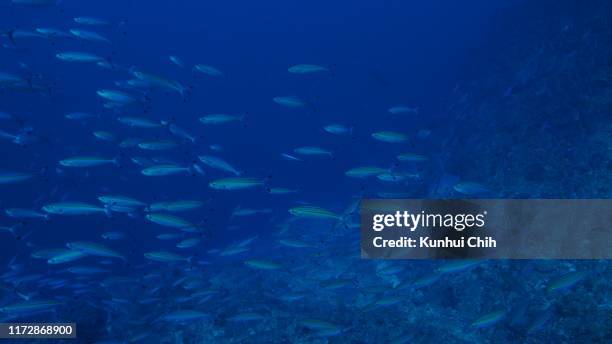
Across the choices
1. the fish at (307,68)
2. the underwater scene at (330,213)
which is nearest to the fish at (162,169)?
the underwater scene at (330,213)

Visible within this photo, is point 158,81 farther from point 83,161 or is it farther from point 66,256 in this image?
point 66,256

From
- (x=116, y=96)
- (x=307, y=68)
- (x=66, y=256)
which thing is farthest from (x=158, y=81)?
(x=66, y=256)

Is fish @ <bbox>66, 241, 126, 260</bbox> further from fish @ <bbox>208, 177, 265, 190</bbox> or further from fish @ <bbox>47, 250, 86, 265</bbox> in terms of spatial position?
fish @ <bbox>208, 177, 265, 190</bbox>

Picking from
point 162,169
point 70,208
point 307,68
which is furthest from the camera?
point 307,68

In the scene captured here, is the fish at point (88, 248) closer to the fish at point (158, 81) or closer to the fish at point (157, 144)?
the fish at point (157, 144)

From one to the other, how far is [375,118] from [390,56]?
23809 millimetres

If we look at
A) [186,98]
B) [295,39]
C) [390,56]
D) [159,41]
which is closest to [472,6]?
[390,56]

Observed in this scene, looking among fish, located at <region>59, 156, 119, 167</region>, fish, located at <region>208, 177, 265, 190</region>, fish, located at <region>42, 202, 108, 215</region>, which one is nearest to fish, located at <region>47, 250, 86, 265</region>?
fish, located at <region>42, 202, 108, 215</region>

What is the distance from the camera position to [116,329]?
8688 mm

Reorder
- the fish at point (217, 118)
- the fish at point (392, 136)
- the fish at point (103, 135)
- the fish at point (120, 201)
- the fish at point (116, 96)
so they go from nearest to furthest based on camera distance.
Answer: the fish at point (120, 201), the fish at point (392, 136), the fish at point (116, 96), the fish at point (217, 118), the fish at point (103, 135)

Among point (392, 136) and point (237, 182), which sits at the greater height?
point (392, 136)

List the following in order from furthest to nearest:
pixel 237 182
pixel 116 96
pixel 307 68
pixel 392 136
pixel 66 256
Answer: pixel 307 68 < pixel 116 96 < pixel 392 136 < pixel 66 256 < pixel 237 182

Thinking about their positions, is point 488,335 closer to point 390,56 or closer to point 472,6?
point 390,56

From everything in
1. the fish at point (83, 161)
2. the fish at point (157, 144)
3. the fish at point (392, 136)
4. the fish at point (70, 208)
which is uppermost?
the fish at point (392, 136)
